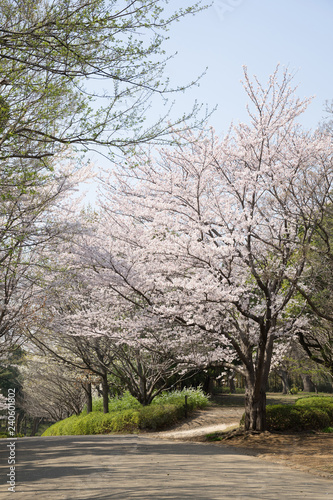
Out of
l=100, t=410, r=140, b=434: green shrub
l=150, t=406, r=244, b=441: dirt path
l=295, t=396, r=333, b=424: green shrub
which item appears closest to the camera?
l=295, t=396, r=333, b=424: green shrub

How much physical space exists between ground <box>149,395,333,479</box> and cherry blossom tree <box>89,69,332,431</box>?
0.72 m

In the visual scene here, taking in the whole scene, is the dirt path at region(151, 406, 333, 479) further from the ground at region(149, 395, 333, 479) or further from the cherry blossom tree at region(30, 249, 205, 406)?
the cherry blossom tree at region(30, 249, 205, 406)

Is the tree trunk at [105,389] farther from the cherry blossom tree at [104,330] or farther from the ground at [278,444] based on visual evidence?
the ground at [278,444]

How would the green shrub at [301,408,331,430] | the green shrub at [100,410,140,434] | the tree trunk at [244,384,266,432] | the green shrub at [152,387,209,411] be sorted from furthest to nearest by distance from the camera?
the green shrub at [152,387,209,411]
the green shrub at [100,410,140,434]
the green shrub at [301,408,331,430]
the tree trunk at [244,384,266,432]

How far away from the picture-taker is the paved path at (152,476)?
4973 millimetres

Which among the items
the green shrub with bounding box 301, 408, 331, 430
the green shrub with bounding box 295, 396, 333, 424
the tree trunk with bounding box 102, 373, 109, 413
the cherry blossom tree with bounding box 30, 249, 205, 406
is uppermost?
the cherry blossom tree with bounding box 30, 249, 205, 406

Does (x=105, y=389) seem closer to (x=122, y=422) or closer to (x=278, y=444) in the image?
(x=122, y=422)

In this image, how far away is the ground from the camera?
25.7ft

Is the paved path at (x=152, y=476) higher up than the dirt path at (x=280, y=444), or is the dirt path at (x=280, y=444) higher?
the paved path at (x=152, y=476)

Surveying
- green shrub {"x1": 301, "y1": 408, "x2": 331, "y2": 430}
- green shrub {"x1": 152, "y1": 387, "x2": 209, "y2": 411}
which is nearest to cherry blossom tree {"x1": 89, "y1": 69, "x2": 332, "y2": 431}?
green shrub {"x1": 301, "y1": 408, "x2": 331, "y2": 430}

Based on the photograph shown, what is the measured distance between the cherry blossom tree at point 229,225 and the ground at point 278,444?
0.72 meters

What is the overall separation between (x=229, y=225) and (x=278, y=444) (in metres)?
4.73

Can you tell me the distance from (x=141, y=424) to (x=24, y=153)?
10.3 meters

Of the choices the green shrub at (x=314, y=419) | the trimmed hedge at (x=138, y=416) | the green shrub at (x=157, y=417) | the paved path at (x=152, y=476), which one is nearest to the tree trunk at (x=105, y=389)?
the trimmed hedge at (x=138, y=416)
